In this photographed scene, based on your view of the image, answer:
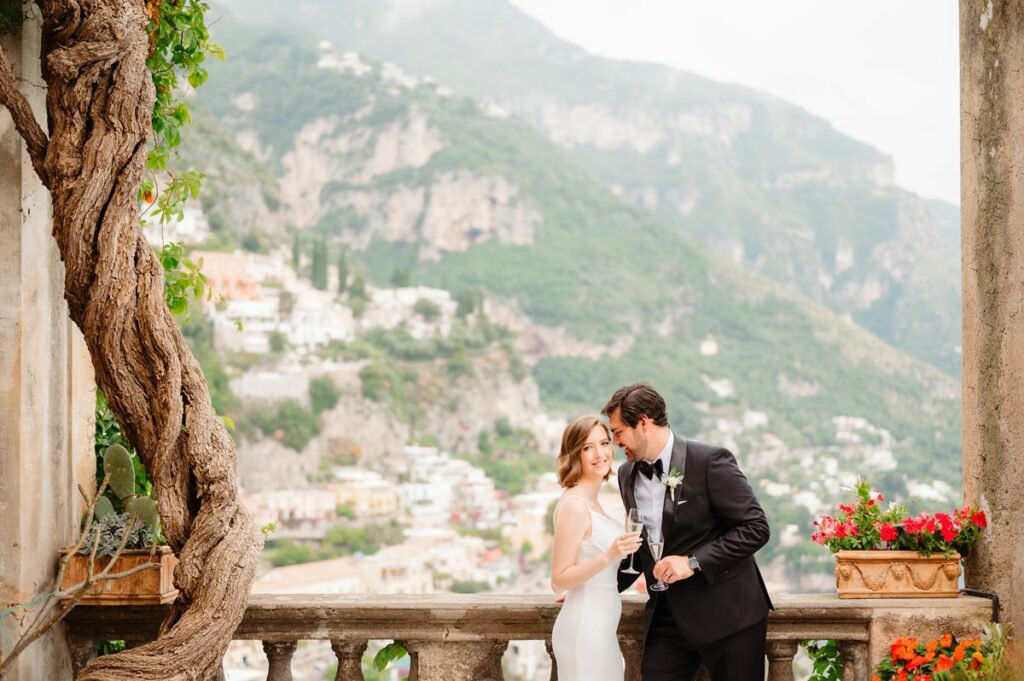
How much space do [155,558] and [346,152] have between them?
86.2 metres

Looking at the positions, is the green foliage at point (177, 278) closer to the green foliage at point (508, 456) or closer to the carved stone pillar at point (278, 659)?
the carved stone pillar at point (278, 659)

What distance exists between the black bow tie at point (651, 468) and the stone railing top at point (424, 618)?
46cm

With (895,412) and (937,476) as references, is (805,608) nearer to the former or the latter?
(937,476)

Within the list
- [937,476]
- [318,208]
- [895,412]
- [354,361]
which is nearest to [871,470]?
[937,476]

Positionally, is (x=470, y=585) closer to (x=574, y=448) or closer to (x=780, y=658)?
(x=780, y=658)

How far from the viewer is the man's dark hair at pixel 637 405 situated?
10.4 ft

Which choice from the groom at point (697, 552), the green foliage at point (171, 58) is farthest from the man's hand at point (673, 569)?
the green foliage at point (171, 58)

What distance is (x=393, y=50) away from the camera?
105812 millimetres

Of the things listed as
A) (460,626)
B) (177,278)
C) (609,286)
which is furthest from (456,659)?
(609,286)

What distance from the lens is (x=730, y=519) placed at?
312cm

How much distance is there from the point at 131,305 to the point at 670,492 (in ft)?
5.41

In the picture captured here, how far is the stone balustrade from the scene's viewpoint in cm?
336

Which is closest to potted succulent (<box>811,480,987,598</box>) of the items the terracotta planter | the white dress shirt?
the white dress shirt

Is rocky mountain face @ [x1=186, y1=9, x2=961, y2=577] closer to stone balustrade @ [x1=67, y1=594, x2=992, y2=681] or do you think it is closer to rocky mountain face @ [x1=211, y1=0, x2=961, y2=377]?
rocky mountain face @ [x1=211, y1=0, x2=961, y2=377]
